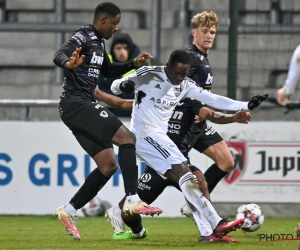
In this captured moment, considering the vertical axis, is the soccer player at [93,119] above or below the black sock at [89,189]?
above

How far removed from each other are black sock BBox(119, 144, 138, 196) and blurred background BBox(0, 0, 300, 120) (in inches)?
165

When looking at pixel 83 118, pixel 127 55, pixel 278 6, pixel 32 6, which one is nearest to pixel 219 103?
pixel 83 118

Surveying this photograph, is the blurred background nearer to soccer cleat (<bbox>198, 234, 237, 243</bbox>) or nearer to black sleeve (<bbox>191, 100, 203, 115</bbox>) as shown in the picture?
black sleeve (<bbox>191, 100, 203, 115</bbox>)

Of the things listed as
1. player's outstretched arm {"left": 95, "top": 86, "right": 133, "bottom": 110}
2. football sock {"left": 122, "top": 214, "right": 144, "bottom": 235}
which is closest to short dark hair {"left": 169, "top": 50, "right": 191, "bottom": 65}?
player's outstretched arm {"left": 95, "top": 86, "right": 133, "bottom": 110}

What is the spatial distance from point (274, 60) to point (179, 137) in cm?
371

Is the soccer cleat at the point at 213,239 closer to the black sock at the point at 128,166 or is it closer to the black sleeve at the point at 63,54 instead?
the black sock at the point at 128,166

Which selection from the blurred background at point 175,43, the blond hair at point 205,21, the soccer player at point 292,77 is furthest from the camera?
the blurred background at point 175,43

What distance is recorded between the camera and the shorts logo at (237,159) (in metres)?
11.2

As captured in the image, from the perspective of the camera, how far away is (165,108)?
786 centimetres

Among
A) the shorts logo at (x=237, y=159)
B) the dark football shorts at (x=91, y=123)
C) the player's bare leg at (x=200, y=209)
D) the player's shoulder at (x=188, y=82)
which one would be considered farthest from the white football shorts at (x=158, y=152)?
the shorts logo at (x=237, y=159)

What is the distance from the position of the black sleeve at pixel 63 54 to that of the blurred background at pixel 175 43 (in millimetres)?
3930

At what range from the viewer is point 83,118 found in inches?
299

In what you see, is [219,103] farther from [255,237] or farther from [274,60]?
[274,60]

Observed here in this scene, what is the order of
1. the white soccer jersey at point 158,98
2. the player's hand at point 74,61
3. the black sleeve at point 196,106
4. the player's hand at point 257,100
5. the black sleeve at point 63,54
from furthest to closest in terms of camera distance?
the black sleeve at point 196,106, the white soccer jersey at point 158,98, the player's hand at point 257,100, the black sleeve at point 63,54, the player's hand at point 74,61
